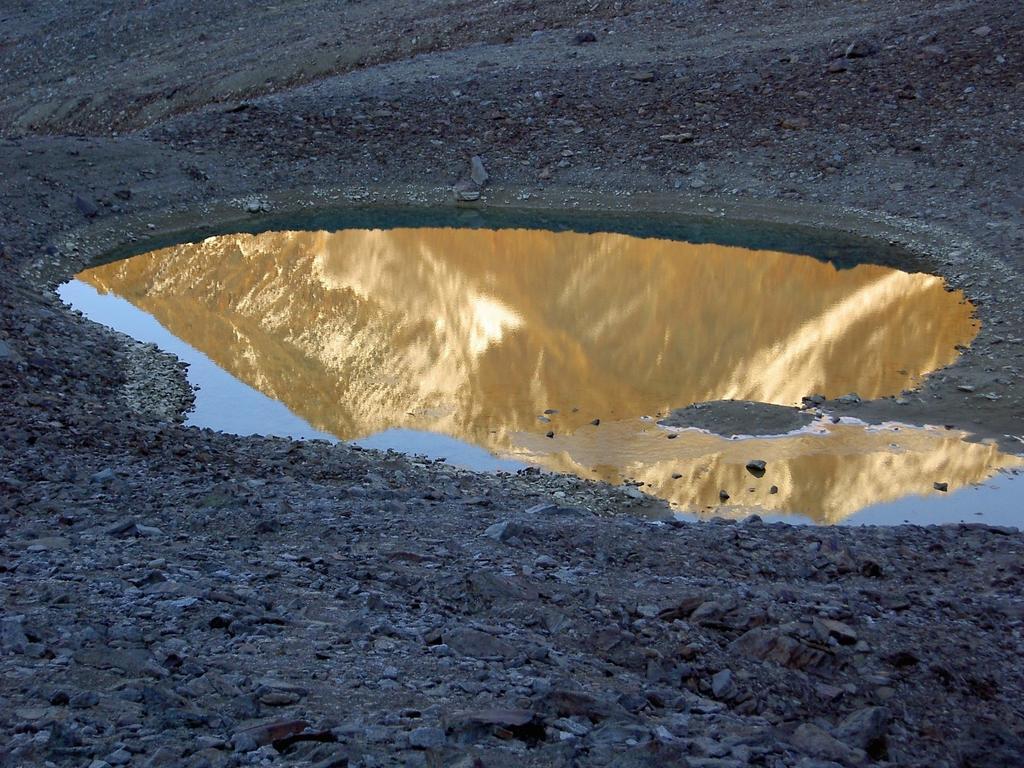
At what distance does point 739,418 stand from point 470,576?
6.99 meters

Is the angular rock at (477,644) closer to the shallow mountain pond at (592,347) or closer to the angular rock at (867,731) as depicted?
the angular rock at (867,731)

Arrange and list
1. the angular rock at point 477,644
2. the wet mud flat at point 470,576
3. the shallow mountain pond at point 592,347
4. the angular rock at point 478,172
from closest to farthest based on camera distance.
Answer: the wet mud flat at point 470,576, the angular rock at point 477,644, the shallow mountain pond at point 592,347, the angular rock at point 478,172

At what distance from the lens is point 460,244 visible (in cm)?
2222

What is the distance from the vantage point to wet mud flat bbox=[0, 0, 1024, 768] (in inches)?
210

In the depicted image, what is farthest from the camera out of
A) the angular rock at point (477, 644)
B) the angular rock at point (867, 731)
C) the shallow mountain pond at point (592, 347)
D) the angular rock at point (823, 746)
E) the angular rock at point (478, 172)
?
the angular rock at point (478, 172)

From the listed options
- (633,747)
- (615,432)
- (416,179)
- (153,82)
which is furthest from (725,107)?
(633,747)

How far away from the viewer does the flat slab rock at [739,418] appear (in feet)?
44.4

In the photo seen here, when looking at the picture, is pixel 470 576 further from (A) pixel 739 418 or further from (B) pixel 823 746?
(A) pixel 739 418

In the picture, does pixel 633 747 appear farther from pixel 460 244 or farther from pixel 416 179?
pixel 416 179

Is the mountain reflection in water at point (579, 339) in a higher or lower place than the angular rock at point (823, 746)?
higher

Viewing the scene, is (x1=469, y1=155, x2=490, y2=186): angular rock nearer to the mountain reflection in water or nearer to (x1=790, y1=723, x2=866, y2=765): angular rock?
the mountain reflection in water

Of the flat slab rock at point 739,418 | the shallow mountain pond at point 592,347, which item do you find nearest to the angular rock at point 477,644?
the shallow mountain pond at point 592,347

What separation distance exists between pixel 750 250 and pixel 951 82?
670 centimetres

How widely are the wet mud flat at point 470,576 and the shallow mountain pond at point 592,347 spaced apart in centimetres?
93
